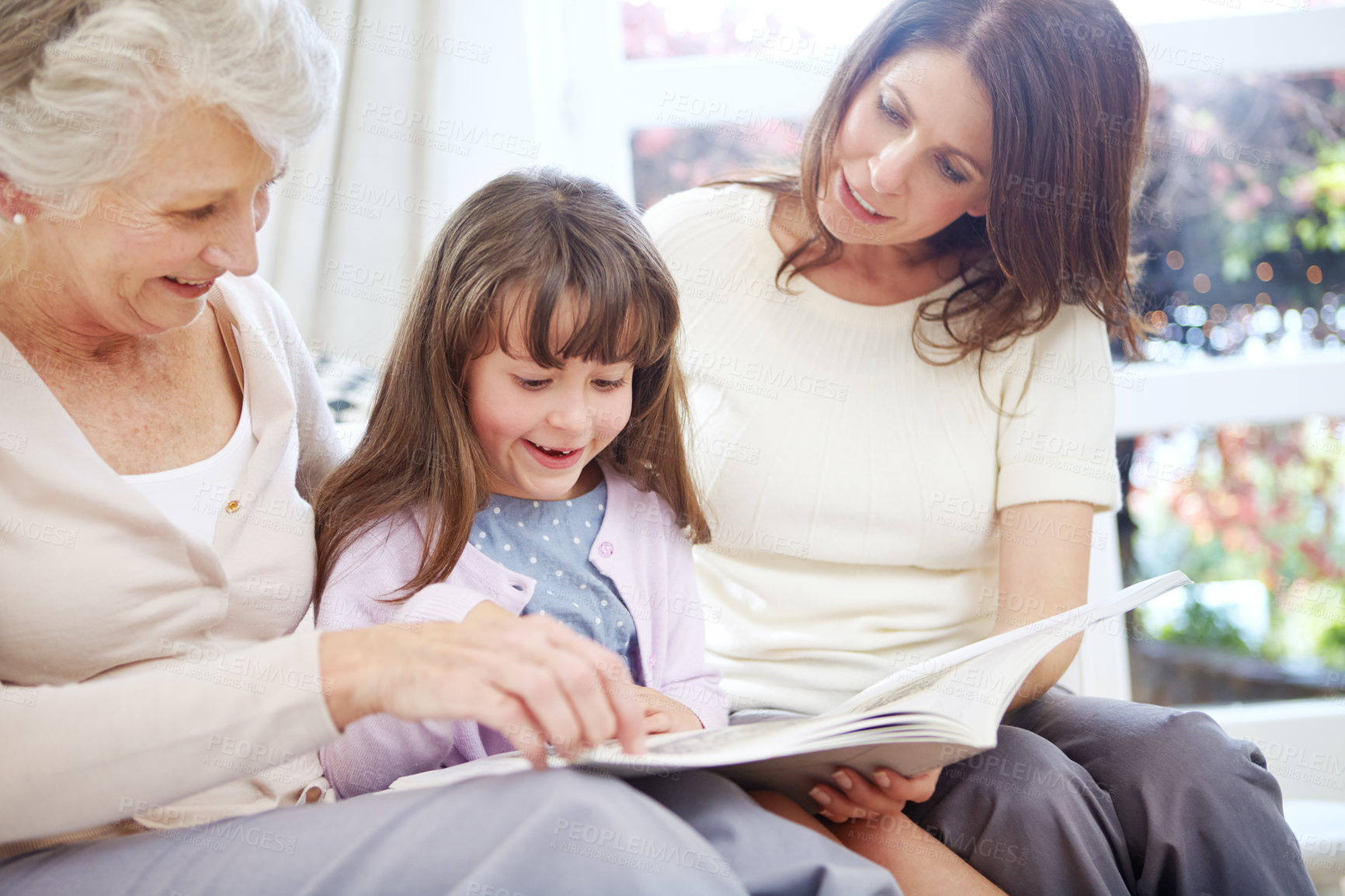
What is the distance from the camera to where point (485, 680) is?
741 millimetres

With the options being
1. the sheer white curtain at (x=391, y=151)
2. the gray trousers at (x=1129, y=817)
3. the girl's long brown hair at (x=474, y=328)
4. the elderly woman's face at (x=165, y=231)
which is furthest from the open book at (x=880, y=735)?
the sheer white curtain at (x=391, y=151)

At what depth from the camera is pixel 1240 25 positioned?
6.88ft

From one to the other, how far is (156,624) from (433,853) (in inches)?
15.5

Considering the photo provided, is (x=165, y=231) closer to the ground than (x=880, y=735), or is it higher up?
higher up

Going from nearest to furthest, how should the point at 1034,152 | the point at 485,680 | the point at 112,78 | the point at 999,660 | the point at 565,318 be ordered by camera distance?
1. the point at 485,680
2. the point at 112,78
3. the point at 999,660
4. the point at 565,318
5. the point at 1034,152

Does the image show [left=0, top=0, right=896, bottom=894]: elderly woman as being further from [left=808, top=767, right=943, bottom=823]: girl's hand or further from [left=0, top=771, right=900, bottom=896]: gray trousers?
[left=808, top=767, right=943, bottom=823]: girl's hand

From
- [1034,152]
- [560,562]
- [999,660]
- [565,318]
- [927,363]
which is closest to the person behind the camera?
[999,660]

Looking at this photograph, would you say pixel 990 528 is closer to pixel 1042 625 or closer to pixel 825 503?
pixel 825 503

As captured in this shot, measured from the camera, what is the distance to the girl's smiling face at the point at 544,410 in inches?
43.5

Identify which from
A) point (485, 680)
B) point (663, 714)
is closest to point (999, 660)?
point (663, 714)

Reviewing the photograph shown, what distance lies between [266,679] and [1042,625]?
0.68 m

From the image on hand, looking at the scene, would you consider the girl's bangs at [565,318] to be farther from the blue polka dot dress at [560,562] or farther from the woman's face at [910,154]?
the woman's face at [910,154]

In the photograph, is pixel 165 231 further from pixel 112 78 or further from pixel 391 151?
pixel 391 151

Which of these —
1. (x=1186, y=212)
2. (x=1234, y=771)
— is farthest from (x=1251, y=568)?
(x=1234, y=771)
